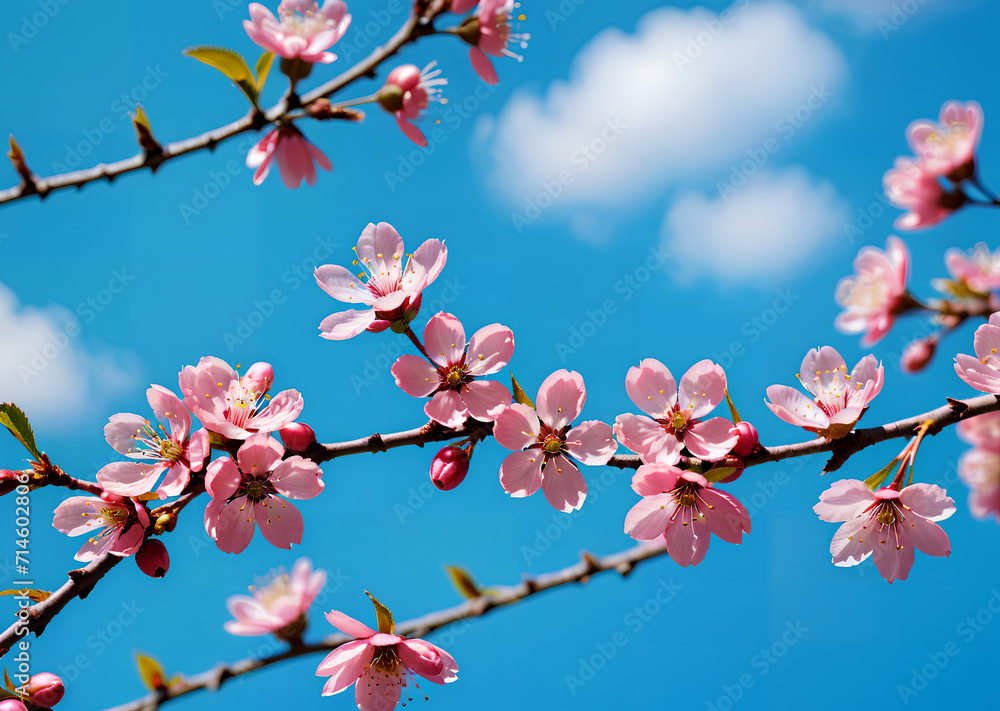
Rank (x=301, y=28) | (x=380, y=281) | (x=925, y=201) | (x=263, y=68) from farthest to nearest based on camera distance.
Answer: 1. (x=380, y=281)
2. (x=301, y=28)
3. (x=263, y=68)
4. (x=925, y=201)

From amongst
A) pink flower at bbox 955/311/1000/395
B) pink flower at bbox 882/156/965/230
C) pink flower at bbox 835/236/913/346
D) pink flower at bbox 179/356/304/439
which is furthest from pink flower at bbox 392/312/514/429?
pink flower at bbox 955/311/1000/395

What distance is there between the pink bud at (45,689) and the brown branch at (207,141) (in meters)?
1.13

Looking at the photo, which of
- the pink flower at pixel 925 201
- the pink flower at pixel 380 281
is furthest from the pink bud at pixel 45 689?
the pink flower at pixel 925 201

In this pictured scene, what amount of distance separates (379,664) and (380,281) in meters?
0.95

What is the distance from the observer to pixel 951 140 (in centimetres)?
111

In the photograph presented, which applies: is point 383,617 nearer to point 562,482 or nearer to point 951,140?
point 562,482

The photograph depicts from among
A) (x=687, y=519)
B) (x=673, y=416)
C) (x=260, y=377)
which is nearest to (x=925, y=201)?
(x=673, y=416)

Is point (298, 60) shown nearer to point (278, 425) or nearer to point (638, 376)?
point (278, 425)

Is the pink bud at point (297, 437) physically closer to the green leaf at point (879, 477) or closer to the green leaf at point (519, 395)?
the green leaf at point (519, 395)

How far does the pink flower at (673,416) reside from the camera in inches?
63.3

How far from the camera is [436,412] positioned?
1.61 metres

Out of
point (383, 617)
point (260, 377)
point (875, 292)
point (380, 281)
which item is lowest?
point (383, 617)

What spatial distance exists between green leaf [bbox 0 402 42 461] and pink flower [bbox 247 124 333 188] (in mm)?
758

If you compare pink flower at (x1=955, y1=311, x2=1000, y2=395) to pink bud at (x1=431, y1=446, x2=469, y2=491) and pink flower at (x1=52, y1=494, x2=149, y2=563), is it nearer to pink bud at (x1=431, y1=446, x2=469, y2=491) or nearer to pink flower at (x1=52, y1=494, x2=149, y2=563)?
pink bud at (x1=431, y1=446, x2=469, y2=491)
